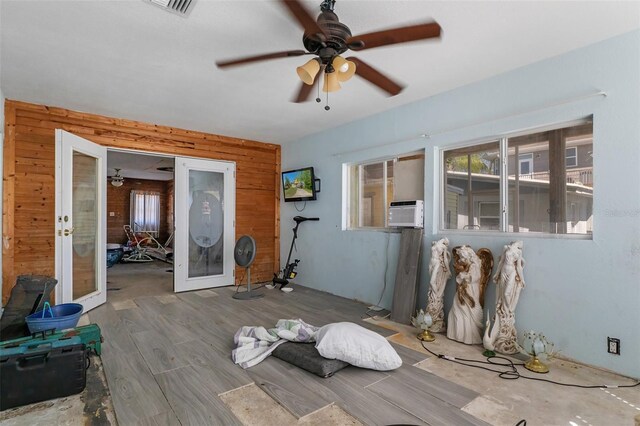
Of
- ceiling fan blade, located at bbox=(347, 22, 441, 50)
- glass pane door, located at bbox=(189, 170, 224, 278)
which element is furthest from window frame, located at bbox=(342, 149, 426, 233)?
ceiling fan blade, located at bbox=(347, 22, 441, 50)

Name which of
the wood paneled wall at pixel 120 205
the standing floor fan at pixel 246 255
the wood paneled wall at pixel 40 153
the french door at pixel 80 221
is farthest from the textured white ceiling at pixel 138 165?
the standing floor fan at pixel 246 255

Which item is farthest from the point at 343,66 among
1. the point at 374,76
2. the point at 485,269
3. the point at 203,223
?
the point at 203,223

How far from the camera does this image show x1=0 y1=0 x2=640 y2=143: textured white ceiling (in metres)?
2.22

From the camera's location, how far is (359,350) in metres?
2.51

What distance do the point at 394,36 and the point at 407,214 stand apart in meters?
2.31

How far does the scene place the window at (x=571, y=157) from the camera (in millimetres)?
2846

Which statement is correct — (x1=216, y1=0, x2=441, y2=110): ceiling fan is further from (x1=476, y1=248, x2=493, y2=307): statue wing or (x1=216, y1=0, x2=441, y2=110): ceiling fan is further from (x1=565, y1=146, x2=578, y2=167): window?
(x1=476, y1=248, x2=493, y2=307): statue wing

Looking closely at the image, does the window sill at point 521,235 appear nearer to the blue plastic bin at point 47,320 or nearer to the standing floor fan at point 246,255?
the standing floor fan at point 246,255

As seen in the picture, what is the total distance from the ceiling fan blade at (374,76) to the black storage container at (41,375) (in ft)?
9.22

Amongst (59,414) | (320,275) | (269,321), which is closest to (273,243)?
(320,275)

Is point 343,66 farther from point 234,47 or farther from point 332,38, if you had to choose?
point 234,47

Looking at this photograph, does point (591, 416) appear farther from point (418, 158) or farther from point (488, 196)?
point (418, 158)

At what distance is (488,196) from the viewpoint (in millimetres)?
3418

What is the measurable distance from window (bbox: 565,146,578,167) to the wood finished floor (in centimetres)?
214
